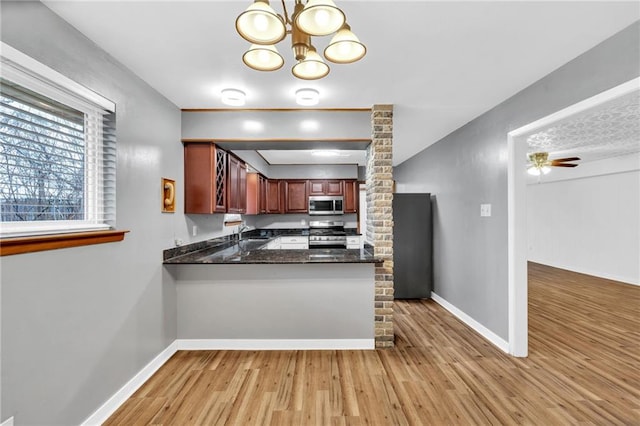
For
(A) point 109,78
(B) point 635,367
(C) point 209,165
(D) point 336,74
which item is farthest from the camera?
(C) point 209,165

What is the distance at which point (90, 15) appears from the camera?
5.32 ft

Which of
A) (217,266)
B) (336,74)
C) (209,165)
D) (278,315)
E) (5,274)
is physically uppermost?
(336,74)

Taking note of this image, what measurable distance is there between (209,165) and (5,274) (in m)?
1.97

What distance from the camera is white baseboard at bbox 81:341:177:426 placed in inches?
72.7

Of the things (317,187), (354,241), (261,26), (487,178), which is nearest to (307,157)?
(317,187)

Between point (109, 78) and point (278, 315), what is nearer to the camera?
point (109, 78)

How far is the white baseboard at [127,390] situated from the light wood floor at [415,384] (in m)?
0.05

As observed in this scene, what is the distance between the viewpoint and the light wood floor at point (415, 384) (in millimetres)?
1915

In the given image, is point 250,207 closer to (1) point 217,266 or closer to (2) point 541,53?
(1) point 217,266

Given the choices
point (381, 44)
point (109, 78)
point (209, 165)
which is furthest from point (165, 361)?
point (381, 44)

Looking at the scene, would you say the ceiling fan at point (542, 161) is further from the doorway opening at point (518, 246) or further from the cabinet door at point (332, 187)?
the cabinet door at point (332, 187)

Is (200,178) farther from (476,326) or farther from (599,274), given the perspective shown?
(599,274)

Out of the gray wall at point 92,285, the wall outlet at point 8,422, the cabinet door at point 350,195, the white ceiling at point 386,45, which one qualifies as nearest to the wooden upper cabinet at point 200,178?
the gray wall at point 92,285

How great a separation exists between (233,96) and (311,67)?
1.31 metres
